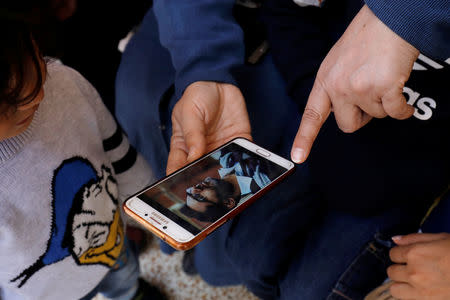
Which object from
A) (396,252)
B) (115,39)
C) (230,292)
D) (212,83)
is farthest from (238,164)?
(115,39)

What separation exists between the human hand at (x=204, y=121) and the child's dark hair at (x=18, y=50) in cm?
24

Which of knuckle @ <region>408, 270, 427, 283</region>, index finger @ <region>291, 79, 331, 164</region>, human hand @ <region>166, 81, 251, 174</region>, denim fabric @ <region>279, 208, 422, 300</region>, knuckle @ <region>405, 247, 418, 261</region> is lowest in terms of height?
denim fabric @ <region>279, 208, 422, 300</region>

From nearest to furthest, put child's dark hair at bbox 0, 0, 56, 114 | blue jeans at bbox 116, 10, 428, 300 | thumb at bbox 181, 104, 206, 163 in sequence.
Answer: child's dark hair at bbox 0, 0, 56, 114, thumb at bbox 181, 104, 206, 163, blue jeans at bbox 116, 10, 428, 300

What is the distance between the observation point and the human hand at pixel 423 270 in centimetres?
55

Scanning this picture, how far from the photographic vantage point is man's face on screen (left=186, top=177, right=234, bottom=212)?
21.0 inches

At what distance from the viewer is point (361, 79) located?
0.48 meters

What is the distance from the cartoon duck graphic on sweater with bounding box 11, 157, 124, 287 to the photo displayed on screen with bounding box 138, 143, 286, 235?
12cm

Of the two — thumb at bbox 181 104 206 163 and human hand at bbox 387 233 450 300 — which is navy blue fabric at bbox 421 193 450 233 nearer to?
human hand at bbox 387 233 450 300

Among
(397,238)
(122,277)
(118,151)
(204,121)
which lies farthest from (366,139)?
(122,277)

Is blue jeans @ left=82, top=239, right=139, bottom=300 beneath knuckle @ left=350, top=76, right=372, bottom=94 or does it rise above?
beneath

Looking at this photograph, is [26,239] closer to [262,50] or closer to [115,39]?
[262,50]

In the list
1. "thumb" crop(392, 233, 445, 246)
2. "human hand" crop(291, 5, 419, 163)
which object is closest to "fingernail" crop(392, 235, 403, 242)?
"thumb" crop(392, 233, 445, 246)

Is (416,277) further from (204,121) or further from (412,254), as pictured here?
(204,121)

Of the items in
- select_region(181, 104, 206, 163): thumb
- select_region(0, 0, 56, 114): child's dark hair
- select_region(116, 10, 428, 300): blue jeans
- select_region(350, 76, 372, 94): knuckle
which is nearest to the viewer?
select_region(0, 0, 56, 114): child's dark hair
